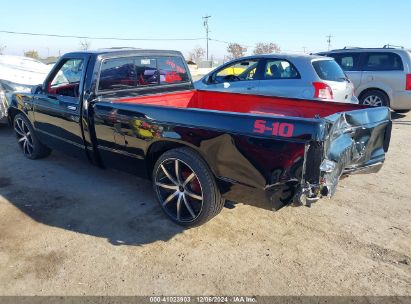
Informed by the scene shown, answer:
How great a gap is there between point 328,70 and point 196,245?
16.3 feet

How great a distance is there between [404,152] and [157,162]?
466 cm

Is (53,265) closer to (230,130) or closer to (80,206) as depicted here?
(80,206)

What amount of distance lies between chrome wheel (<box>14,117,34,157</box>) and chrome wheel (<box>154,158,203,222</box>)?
3040 mm

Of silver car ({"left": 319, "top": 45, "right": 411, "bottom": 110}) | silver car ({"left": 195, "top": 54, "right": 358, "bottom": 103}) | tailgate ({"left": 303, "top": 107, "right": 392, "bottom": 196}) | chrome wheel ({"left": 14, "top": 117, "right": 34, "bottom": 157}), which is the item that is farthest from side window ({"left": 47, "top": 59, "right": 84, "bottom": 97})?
silver car ({"left": 319, "top": 45, "right": 411, "bottom": 110})

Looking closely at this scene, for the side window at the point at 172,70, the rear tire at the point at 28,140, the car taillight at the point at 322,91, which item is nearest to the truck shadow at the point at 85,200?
the rear tire at the point at 28,140

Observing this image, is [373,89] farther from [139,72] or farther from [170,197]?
[170,197]

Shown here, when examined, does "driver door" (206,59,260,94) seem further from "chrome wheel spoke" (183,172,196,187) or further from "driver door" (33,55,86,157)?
"chrome wheel spoke" (183,172,196,187)

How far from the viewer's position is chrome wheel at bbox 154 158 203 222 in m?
3.32

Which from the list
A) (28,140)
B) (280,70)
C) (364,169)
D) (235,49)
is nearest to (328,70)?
(280,70)

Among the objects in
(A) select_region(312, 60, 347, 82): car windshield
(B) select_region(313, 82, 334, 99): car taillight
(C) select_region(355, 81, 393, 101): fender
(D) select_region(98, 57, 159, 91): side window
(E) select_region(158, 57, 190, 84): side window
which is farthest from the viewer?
(C) select_region(355, 81, 393, 101): fender

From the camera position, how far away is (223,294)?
2582mm

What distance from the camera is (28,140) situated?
18.4ft

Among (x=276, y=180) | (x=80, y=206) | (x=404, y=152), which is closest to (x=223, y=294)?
(x=276, y=180)

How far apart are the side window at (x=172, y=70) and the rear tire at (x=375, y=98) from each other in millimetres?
5814
